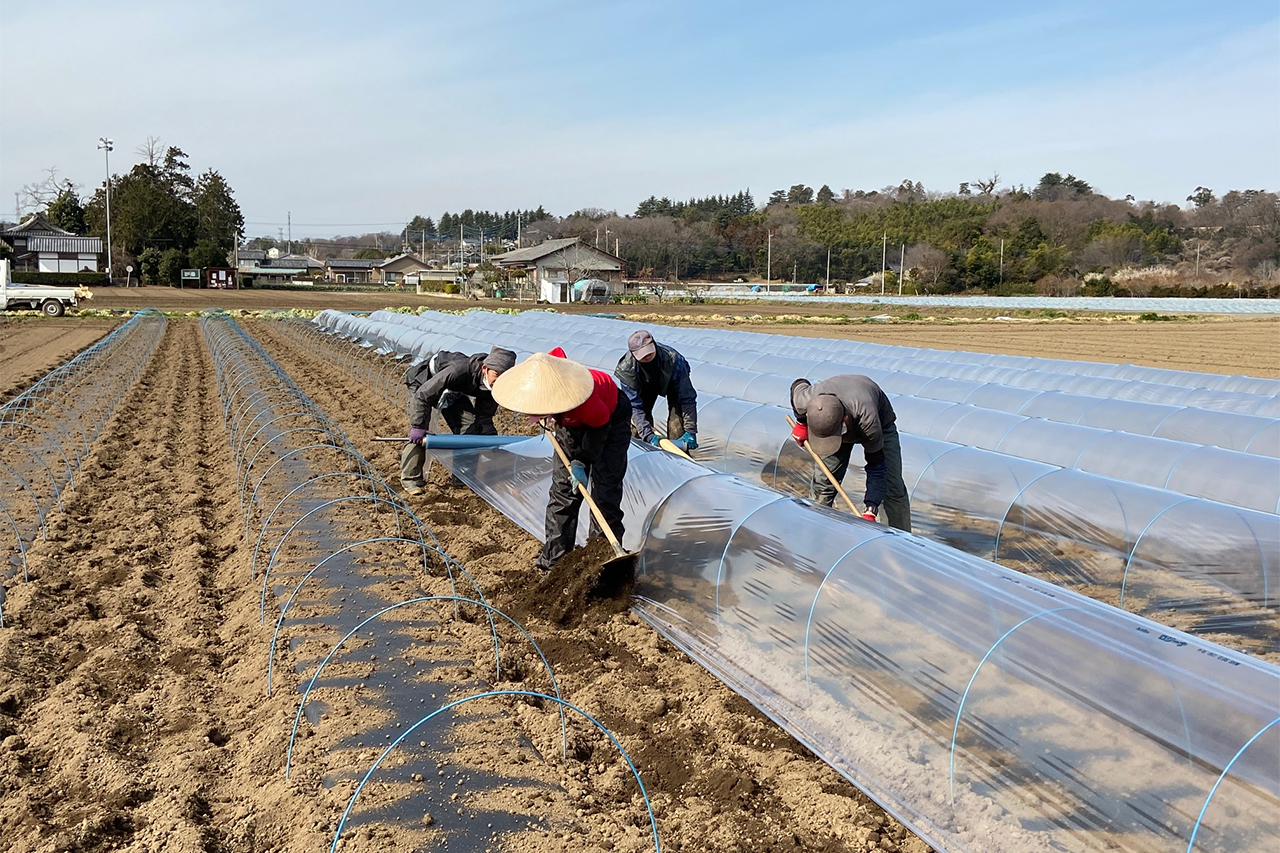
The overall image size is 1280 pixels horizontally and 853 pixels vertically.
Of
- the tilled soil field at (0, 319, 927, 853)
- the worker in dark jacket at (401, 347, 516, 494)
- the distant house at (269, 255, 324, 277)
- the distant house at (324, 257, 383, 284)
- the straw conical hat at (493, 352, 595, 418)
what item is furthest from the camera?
the distant house at (324, 257, 383, 284)

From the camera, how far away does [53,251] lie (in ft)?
215

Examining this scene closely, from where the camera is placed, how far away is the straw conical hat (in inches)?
200

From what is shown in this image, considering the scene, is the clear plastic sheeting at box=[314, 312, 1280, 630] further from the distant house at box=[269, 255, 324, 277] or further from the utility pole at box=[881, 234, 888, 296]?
the distant house at box=[269, 255, 324, 277]

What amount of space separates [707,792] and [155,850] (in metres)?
2.11

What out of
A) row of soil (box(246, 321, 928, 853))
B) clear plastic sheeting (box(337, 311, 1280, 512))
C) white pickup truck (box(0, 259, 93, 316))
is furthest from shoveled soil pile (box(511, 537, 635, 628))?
white pickup truck (box(0, 259, 93, 316))

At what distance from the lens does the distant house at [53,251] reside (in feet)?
213

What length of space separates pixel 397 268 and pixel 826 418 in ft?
314

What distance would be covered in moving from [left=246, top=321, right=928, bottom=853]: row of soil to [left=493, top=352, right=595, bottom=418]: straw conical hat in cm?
124

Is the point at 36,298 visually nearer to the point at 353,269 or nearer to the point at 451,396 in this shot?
the point at 451,396

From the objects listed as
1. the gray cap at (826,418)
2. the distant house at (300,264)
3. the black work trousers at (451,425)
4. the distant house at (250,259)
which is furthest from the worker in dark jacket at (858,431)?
the distant house at (250,259)

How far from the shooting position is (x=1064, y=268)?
2677 inches

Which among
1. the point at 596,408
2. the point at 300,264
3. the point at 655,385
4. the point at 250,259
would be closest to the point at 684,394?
the point at 655,385

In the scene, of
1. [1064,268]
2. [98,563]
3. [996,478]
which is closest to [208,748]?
[98,563]

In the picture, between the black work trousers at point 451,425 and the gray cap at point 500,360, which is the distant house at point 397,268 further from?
the gray cap at point 500,360
